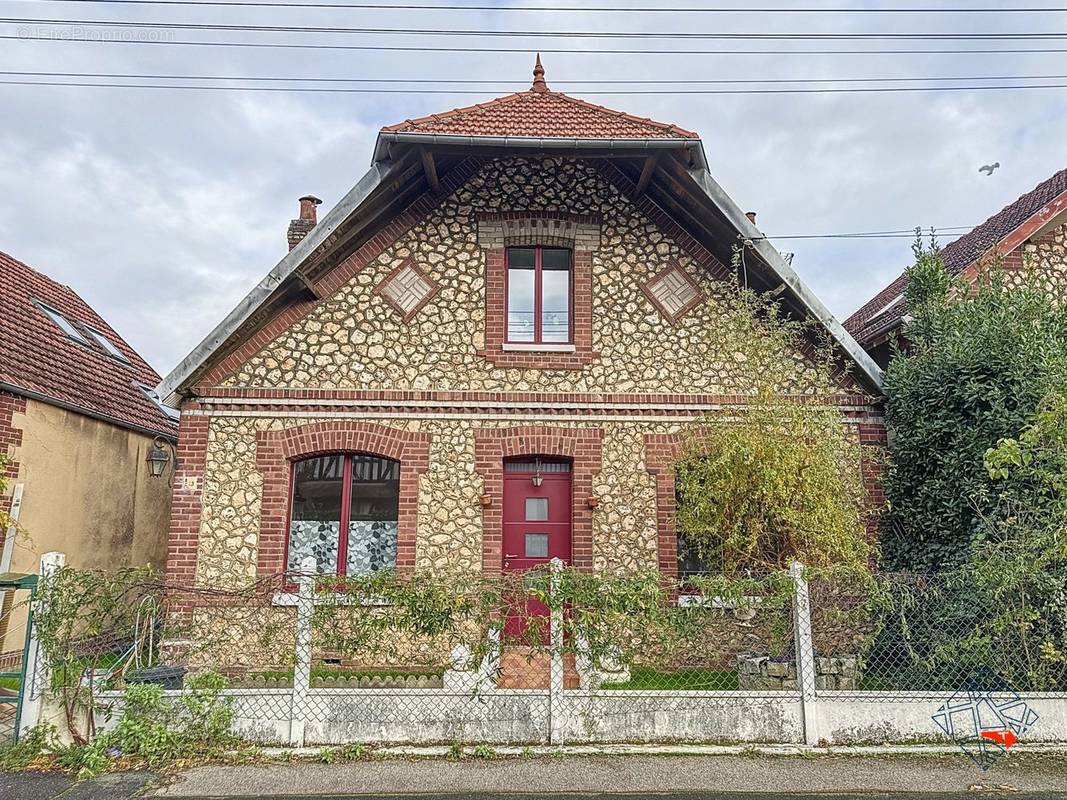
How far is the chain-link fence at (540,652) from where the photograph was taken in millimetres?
5648

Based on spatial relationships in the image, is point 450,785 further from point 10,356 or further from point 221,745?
point 10,356

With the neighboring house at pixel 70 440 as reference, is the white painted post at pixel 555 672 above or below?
below

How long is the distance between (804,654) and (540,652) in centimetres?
207

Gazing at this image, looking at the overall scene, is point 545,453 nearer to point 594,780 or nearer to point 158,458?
point 594,780

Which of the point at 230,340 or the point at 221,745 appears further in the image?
the point at 230,340

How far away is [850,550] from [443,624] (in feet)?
13.8

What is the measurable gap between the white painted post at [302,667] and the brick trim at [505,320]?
3.84 metres

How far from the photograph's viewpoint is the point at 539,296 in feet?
30.2

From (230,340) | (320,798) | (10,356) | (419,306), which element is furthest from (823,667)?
(10,356)

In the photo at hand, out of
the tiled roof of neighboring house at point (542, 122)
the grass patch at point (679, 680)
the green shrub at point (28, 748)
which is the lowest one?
the green shrub at point (28, 748)

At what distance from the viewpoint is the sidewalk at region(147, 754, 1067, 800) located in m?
4.95

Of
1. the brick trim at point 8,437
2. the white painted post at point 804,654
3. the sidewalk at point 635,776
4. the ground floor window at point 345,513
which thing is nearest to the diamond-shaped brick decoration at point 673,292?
the ground floor window at point 345,513

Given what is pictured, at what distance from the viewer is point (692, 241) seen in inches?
361

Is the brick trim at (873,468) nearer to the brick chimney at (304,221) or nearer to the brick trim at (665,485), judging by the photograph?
the brick trim at (665,485)
